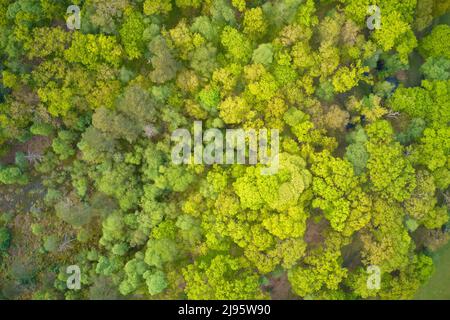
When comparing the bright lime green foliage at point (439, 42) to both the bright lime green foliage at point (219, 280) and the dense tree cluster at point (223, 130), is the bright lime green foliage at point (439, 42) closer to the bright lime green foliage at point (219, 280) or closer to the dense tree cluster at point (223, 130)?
the dense tree cluster at point (223, 130)

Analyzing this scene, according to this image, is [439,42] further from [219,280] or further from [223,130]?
[219,280]

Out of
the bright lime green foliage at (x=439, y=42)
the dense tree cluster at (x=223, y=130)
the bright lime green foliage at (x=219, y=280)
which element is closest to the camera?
the bright lime green foliage at (x=219, y=280)

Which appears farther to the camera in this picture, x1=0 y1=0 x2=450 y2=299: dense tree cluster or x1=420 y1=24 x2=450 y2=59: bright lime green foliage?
x1=420 y1=24 x2=450 y2=59: bright lime green foliage

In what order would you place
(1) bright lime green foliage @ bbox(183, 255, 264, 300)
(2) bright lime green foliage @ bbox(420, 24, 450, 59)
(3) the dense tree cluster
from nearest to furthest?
(1) bright lime green foliage @ bbox(183, 255, 264, 300), (3) the dense tree cluster, (2) bright lime green foliage @ bbox(420, 24, 450, 59)

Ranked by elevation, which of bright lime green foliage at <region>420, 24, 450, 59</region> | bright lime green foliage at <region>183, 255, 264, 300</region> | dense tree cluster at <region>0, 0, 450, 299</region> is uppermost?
bright lime green foliage at <region>420, 24, 450, 59</region>

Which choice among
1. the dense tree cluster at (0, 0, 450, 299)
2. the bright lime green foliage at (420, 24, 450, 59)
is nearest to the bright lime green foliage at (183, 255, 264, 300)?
the dense tree cluster at (0, 0, 450, 299)

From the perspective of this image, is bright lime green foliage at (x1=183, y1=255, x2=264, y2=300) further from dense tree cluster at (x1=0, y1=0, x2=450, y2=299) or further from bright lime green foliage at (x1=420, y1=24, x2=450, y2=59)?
bright lime green foliage at (x1=420, y1=24, x2=450, y2=59)

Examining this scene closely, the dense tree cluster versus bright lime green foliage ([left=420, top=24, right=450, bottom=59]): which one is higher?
bright lime green foliage ([left=420, top=24, right=450, bottom=59])

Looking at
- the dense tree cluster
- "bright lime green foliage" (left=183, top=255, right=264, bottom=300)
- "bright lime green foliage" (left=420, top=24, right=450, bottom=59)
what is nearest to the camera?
"bright lime green foliage" (left=183, top=255, right=264, bottom=300)

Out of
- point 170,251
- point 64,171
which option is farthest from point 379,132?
point 64,171

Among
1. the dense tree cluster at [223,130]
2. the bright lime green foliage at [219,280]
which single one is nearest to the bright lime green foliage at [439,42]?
the dense tree cluster at [223,130]

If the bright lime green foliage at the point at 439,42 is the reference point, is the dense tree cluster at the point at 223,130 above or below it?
below
